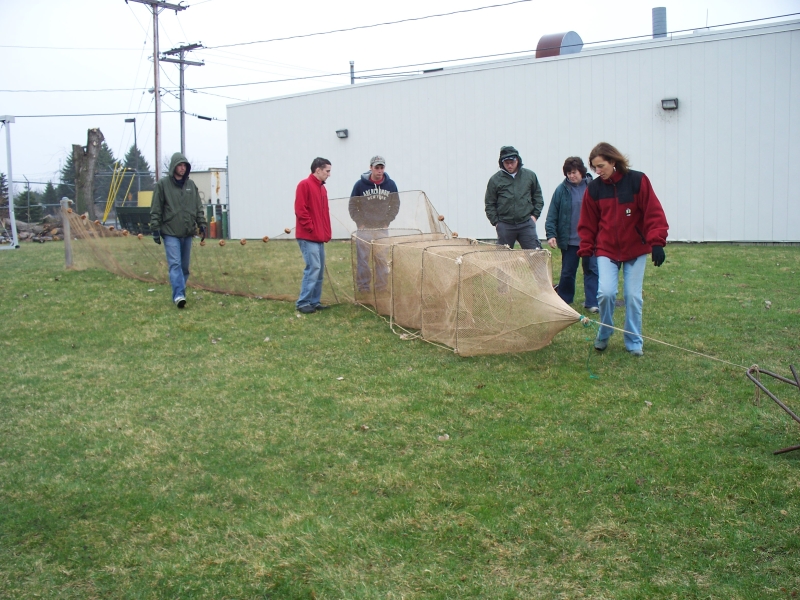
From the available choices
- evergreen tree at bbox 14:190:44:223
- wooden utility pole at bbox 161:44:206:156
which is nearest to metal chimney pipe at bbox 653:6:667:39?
evergreen tree at bbox 14:190:44:223

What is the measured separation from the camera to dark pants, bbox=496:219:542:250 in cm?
829

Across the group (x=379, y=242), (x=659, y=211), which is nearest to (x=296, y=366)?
(x=379, y=242)

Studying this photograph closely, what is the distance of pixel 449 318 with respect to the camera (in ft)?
22.3

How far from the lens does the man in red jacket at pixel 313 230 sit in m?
8.79

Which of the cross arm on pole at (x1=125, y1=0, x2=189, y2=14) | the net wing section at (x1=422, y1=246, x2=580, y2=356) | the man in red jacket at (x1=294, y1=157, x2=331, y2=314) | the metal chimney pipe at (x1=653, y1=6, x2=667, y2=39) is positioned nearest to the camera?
the net wing section at (x1=422, y1=246, x2=580, y2=356)

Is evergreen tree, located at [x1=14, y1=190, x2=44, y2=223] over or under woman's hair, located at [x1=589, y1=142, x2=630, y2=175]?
over

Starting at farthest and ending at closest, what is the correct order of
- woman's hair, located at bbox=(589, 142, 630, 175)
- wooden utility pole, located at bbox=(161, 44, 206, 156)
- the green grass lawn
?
wooden utility pole, located at bbox=(161, 44, 206, 156) < woman's hair, located at bbox=(589, 142, 630, 175) < the green grass lawn

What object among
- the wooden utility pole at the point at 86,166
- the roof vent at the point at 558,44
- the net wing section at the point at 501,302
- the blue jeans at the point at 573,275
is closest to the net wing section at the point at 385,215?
the blue jeans at the point at 573,275

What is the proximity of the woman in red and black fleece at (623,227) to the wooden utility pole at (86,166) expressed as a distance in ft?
70.0

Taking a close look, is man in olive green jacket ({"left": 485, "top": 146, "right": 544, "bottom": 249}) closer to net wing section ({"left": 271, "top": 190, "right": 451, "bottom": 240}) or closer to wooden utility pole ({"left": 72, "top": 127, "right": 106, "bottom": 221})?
net wing section ({"left": 271, "top": 190, "right": 451, "bottom": 240})

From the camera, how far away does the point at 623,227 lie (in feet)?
20.4

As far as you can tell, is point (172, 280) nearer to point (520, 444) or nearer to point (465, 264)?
point (465, 264)

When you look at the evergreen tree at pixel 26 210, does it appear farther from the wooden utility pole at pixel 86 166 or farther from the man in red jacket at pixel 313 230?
the man in red jacket at pixel 313 230

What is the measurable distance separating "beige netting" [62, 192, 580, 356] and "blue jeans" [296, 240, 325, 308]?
0.39 meters
